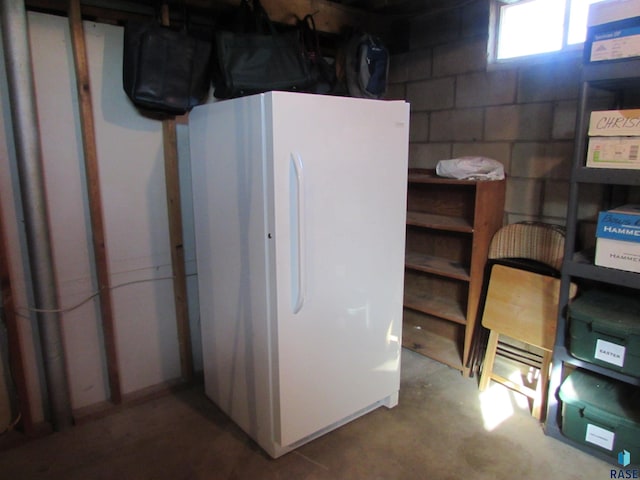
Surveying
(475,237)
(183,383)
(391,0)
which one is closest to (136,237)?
(183,383)

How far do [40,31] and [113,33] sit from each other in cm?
31

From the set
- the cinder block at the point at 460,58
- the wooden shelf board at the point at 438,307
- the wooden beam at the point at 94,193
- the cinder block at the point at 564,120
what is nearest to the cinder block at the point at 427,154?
the cinder block at the point at 460,58

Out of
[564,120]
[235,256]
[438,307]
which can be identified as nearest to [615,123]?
[564,120]

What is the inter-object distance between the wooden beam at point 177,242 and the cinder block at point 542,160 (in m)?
1.94

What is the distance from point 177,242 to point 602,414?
2.19 m

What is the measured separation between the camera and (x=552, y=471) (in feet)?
6.31

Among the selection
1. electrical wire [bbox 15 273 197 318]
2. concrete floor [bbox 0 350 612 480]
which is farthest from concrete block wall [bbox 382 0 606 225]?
electrical wire [bbox 15 273 197 318]

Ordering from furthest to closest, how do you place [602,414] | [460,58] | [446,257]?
1. [446,257]
2. [460,58]
3. [602,414]

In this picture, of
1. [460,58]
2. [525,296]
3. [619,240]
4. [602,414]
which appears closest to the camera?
[619,240]

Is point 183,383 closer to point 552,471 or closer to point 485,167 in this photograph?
point 552,471

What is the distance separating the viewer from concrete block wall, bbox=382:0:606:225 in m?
2.43

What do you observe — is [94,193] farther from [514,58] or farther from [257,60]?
[514,58]

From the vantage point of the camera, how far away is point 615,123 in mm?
1754

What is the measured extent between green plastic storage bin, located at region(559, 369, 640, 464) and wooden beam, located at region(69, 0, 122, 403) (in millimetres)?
2227
